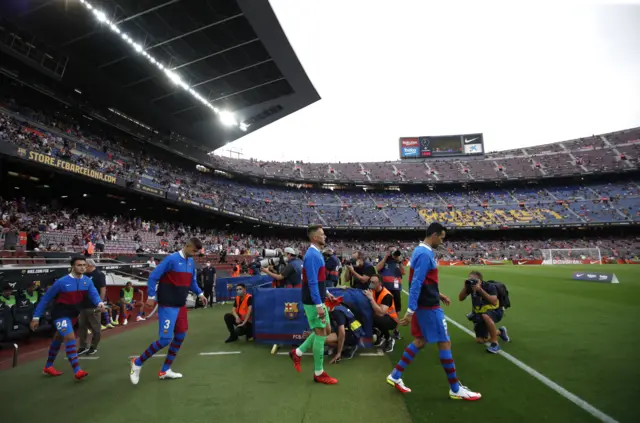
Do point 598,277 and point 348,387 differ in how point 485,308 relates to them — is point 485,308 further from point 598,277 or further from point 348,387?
point 598,277

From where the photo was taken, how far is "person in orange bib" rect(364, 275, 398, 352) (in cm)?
642

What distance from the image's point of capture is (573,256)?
123 feet

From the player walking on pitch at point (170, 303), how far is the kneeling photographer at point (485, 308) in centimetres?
468

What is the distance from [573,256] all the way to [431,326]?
4366 cm

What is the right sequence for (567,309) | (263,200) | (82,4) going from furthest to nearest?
(263,200)
(82,4)
(567,309)

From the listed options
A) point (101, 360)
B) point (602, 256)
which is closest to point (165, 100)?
point (101, 360)

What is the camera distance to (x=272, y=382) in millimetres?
4824

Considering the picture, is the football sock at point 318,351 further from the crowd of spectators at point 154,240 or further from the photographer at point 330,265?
the crowd of spectators at point 154,240

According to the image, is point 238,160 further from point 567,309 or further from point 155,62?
point 567,309

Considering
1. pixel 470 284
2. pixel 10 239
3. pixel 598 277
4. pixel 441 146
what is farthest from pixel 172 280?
pixel 441 146

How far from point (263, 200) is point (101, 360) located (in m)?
45.6

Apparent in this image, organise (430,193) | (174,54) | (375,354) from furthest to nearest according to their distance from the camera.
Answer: (430,193) → (174,54) → (375,354)

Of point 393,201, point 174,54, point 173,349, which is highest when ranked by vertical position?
point 174,54

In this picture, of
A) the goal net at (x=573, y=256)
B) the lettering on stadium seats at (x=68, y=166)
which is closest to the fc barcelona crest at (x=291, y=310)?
the lettering on stadium seats at (x=68, y=166)
